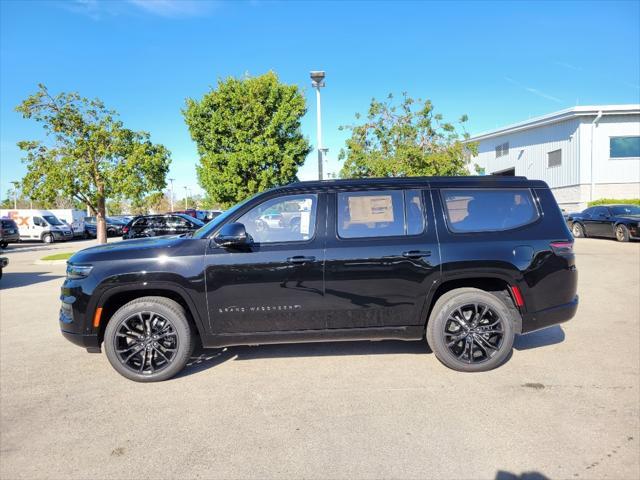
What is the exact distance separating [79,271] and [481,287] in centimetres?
409

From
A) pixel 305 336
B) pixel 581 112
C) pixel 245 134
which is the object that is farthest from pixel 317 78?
pixel 581 112

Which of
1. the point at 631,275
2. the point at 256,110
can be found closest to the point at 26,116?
the point at 256,110

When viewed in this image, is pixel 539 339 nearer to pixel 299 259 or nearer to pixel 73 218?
pixel 299 259

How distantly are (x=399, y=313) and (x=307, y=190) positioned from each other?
5.09 feet

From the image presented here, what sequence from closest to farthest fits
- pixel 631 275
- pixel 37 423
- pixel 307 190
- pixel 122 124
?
pixel 37 423
pixel 307 190
pixel 631 275
pixel 122 124

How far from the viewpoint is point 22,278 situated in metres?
11.0

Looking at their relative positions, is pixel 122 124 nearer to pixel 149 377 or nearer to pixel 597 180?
pixel 149 377

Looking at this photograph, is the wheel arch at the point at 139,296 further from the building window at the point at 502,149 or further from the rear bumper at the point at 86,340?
the building window at the point at 502,149

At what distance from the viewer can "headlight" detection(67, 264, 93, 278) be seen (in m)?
4.00

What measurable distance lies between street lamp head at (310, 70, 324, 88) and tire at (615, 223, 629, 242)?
12.6 meters

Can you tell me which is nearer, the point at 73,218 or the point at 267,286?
the point at 267,286

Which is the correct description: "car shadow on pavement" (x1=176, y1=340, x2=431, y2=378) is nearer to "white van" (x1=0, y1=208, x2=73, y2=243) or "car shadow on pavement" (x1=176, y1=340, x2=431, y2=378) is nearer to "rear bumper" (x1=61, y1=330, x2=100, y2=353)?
"rear bumper" (x1=61, y1=330, x2=100, y2=353)

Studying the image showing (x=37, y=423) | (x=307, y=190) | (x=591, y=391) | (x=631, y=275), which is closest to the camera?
(x=37, y=423)

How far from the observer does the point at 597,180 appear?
28422 mm
